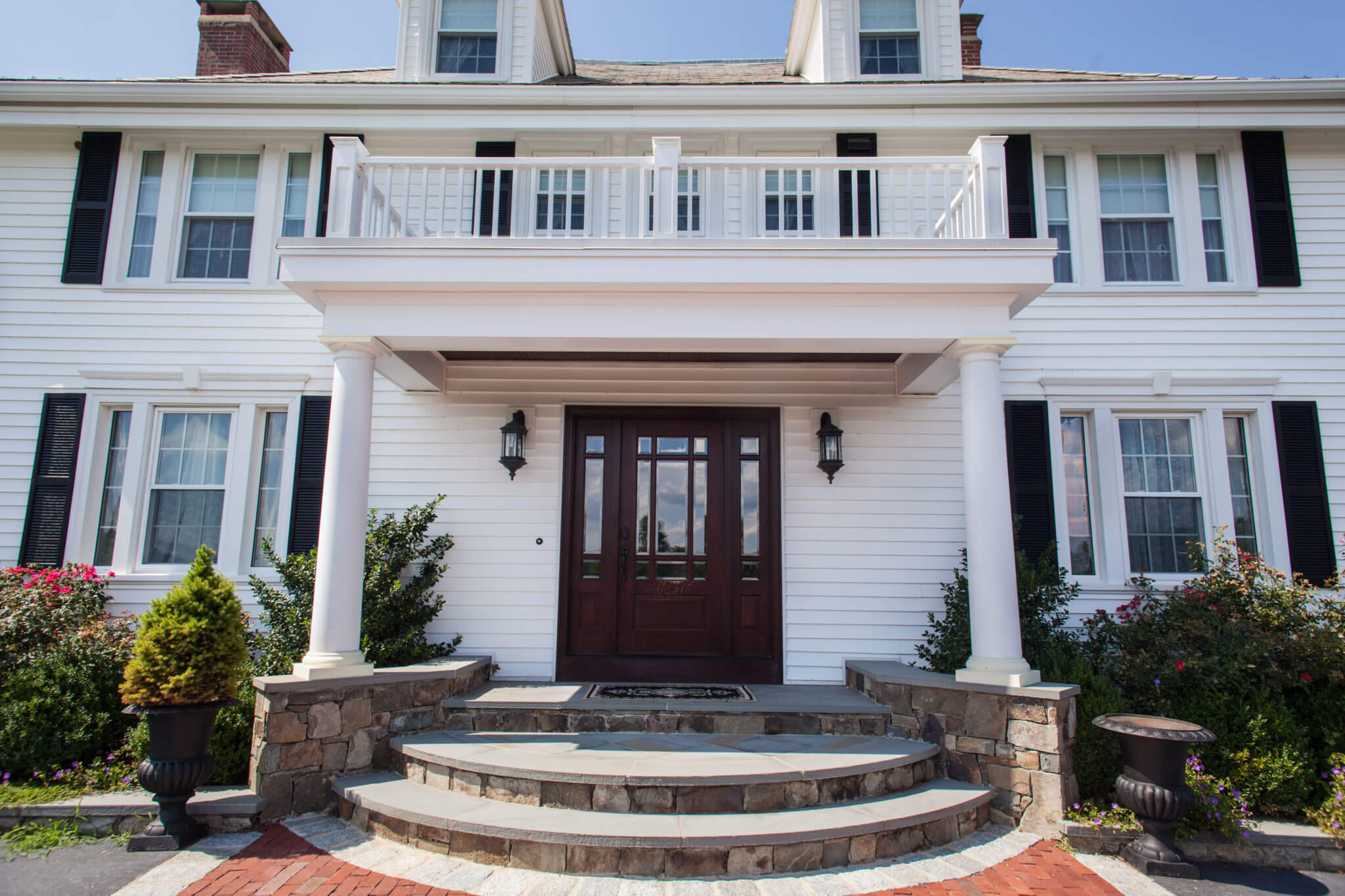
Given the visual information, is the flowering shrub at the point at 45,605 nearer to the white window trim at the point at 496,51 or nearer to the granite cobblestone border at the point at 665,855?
the granite cobblestone border at the point at 665,855

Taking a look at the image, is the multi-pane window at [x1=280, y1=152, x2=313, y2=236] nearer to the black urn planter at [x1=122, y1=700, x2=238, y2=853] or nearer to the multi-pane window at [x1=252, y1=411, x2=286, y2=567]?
the multi-pane window at [x1=252, y1=411, x2=286, y2=567]

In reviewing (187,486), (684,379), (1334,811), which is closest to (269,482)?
(187,486)

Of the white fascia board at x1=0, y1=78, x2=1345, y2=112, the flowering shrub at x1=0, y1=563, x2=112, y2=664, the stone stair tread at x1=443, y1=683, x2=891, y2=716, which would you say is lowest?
the stone stair tread at x1=443, y1=683, x2=891, y2=716

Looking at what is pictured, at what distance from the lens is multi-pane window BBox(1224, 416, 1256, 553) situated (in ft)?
22.3

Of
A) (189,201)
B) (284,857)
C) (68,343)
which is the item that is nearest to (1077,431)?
(284,857)

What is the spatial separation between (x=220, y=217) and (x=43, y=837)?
555 cm

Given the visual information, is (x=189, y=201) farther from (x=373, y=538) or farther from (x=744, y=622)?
(x=744, y=622)

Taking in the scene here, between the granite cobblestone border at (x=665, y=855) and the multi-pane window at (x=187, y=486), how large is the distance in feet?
13.9

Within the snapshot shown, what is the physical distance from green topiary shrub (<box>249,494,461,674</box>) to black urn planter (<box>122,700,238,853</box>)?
1.15 m

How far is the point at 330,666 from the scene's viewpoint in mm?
5137

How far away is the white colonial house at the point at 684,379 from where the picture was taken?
6809 millimetres

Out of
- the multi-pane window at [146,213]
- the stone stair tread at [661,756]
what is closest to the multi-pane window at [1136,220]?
the stone stair tread at [661,756]

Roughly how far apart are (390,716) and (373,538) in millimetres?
1657

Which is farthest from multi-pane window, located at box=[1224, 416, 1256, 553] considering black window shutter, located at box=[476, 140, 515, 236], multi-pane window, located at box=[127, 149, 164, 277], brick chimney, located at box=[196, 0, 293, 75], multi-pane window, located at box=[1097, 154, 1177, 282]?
brick chimney, located at box=[196, 0, 293, 75]
